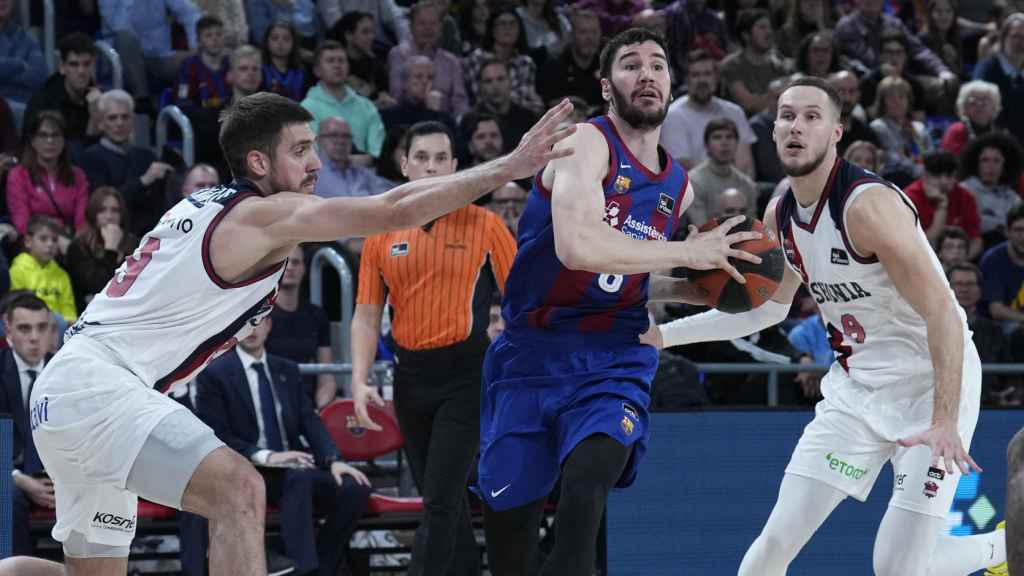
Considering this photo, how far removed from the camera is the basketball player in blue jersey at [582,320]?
5453 millimetres

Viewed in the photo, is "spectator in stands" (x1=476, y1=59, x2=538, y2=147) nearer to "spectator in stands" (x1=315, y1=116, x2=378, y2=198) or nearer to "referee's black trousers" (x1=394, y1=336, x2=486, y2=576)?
"spectator in stands" (x1=315, y1=116, x2=378, y2=198)

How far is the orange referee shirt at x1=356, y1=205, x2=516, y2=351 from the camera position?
24.4ft

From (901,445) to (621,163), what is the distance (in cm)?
147

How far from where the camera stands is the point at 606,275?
5.63 metres

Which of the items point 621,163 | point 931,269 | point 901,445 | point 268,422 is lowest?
point 268,422

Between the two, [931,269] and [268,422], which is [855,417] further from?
[268,422]

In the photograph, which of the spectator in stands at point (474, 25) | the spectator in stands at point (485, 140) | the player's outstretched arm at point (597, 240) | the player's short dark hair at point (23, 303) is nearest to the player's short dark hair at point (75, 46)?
the spectator in stands at point (485, 140)

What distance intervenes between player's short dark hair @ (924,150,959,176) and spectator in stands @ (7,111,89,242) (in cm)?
635

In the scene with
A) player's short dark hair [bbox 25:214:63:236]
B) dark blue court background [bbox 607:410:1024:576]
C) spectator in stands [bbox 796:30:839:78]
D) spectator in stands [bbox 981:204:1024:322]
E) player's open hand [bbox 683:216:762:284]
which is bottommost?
dark blue court background [bbox 607:410:1024:576]

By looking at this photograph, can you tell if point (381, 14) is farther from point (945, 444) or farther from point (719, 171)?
point (945, 444)

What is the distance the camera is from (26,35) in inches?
453

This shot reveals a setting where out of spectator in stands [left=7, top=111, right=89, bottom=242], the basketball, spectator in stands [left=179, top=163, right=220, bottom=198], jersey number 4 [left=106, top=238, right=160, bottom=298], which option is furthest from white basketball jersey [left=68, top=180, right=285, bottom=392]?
spectator in stands [left=7, top=111, right=89, bottom=242]

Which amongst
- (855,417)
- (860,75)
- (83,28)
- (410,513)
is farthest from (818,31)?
(855,417)

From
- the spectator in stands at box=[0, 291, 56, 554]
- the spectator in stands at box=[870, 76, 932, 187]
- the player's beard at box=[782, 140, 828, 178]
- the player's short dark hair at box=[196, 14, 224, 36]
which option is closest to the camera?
the player's beard at box=[782, 140, 828, 178]
